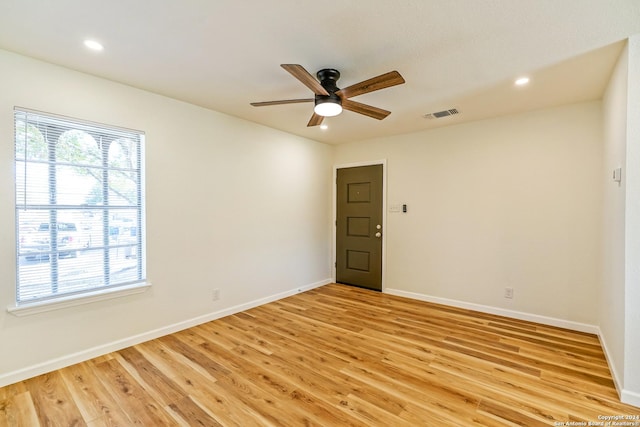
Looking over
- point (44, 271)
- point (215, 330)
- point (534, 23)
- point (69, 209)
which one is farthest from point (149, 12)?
point (215, 330)

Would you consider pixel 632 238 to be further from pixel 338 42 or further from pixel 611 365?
pixel 338 42

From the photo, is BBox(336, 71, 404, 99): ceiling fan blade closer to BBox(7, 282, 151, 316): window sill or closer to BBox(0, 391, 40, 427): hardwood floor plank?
BBox(7, 282, 151, 316): window sill

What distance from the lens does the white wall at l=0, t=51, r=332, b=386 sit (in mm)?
2355

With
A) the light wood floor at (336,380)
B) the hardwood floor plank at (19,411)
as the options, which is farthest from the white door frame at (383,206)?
the hardwood floor plank at (19,411)

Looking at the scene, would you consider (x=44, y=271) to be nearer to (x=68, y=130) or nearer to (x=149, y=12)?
(x=68, y=130)

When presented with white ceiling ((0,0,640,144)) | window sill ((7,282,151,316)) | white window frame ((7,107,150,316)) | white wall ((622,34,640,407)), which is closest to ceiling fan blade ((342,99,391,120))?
white ceiling ((0,0,640,144))

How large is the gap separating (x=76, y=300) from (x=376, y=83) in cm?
314

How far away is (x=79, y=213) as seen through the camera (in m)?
2.67

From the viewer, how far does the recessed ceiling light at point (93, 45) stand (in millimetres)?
2164

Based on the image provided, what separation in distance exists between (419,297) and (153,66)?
4327 millimetres

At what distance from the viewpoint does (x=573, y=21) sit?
188cm

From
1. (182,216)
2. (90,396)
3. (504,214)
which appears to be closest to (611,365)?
(504,214)

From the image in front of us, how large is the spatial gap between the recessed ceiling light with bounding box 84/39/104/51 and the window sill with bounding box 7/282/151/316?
6.82 ft

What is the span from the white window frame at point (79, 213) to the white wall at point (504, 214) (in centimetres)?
347
